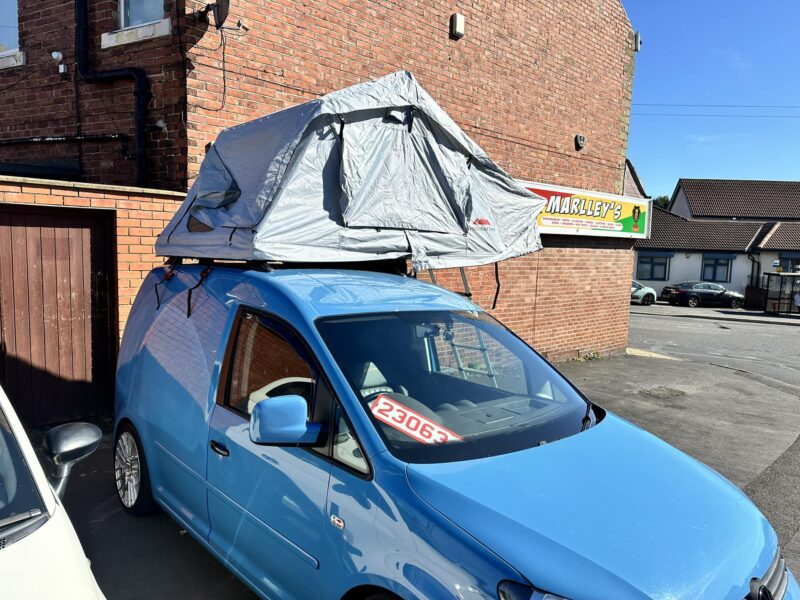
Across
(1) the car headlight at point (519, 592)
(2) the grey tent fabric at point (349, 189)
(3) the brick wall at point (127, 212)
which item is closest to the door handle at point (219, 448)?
(2) the grey tent fabric at point (349, 189)

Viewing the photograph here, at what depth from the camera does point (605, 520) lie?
83.8 inches

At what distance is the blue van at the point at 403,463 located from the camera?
2.00 metres

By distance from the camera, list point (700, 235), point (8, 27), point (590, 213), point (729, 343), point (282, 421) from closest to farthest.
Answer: point (282, 421)
point (8, 27)
point (590, 213)
point (729, 343)
point (700, 235)

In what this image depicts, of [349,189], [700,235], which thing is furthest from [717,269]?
[349,189]

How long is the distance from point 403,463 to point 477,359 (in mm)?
1380

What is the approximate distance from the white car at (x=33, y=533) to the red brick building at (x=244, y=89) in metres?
3.62

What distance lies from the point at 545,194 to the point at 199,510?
806cm

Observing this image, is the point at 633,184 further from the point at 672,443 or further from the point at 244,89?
the point at 244,89

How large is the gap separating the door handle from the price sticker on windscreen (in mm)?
905

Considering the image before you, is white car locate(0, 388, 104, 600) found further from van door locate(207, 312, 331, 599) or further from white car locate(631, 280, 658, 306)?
white car locate(631, 280, 658, 306)

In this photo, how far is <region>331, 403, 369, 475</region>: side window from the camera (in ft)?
7.72

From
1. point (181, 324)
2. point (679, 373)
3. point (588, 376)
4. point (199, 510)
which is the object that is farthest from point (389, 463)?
point (679, 373)

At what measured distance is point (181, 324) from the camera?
12.1 feet

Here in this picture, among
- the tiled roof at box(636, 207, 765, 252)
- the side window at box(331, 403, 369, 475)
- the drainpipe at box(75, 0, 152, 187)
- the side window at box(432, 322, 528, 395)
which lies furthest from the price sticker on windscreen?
the tiled roof at box(636, 207, 765, 252)
